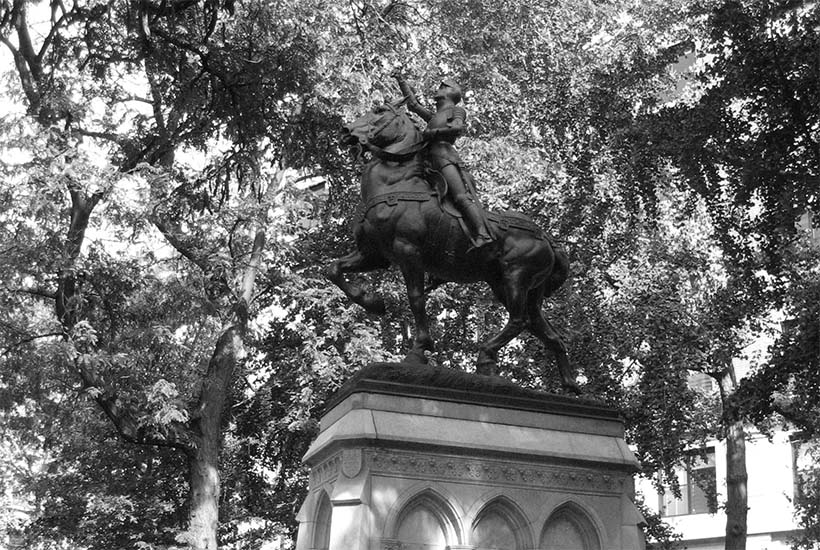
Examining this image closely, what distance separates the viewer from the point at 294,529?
24.1 m

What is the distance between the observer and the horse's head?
9.78 meters

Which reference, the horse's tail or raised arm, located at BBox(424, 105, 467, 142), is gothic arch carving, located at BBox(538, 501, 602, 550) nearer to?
the horse's tail

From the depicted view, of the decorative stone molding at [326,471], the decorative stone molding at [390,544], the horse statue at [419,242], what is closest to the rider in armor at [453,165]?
the horse statue at [419,242]

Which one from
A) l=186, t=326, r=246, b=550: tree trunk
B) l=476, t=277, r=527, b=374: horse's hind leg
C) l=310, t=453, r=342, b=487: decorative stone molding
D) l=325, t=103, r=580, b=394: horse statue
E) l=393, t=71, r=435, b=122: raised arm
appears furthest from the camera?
l=186, t=326, r=246, b=550: tree trunk

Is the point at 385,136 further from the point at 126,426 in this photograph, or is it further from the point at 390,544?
the point at 126,426

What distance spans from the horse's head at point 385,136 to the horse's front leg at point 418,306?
1128mm

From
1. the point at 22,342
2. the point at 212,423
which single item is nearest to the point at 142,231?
the point at 22,342

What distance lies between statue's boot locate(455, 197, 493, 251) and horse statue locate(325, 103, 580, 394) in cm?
9

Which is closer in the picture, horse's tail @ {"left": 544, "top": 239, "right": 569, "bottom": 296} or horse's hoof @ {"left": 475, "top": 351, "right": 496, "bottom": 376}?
horse's hoof @ {"left": 475, "top": 351, "right": 496, "bottom": 376}

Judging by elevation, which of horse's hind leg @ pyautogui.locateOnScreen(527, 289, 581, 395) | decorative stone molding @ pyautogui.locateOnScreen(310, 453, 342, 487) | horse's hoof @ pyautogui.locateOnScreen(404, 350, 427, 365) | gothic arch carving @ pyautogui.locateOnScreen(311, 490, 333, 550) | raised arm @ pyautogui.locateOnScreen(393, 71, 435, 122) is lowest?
gothic arch carving @ pyautogui.locateOnScreen(311, 490, 333, 550)

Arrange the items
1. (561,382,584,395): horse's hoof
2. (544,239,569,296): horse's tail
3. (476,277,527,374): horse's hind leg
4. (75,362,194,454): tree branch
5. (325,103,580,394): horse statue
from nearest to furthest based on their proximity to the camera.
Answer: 1. (325,103,580,394): horse statue
2. (476,277,527,374): horse's hind leg
3. (561,382,584,395): horse's hoof
4. (544,239,569,296): horse's tail
5. (75,362,194,454): tree branch

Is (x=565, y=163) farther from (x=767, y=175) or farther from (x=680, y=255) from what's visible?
(x=767, y=175)

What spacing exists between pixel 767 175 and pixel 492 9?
1134 cm

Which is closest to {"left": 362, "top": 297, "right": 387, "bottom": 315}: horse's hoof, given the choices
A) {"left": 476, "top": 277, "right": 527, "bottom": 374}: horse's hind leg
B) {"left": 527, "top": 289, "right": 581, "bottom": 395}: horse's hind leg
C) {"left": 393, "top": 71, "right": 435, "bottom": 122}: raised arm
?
{"left": 476, "top": 277, "right": 527, "bottom": 374}: horse's hind leg
